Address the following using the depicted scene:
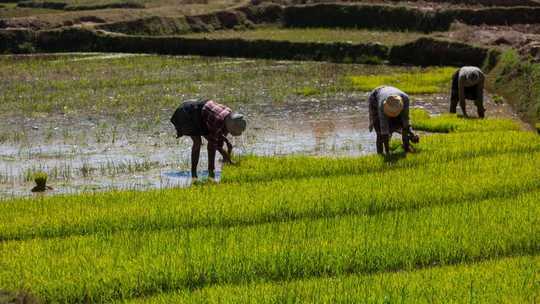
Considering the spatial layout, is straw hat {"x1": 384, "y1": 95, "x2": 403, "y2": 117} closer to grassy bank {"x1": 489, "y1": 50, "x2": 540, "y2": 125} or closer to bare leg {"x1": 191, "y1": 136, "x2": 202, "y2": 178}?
bare leg {"x1": 191, "y1": 136, "x2": 202, "y2": 178}

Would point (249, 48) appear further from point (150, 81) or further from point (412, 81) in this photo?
point (412, 81)

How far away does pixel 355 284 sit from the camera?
19.0ft

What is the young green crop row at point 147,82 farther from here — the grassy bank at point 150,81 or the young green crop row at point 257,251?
the young green crop row at point 257,251

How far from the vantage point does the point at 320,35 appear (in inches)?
971

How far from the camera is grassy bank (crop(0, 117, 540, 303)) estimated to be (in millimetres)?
5836

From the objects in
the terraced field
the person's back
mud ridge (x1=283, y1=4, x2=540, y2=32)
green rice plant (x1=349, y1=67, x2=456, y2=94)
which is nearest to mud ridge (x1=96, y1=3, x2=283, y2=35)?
mud ridge (x1=283, y1=4, x2=540, y2=32)

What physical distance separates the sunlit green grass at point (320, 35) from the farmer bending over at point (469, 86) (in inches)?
364

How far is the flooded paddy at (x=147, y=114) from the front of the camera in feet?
33.8

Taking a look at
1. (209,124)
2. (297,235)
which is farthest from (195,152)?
(297,235)

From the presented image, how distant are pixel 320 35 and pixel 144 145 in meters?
13.8

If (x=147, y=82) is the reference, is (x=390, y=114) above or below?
above

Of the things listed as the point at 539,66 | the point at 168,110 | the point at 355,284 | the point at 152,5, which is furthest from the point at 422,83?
the point at 152,5

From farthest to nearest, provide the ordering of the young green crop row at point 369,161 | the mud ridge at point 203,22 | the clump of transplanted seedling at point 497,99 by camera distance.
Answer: the mud ridge at point 203,22
the clump of transplanted seedling at point 497,99
the young green crop row at point 369,161

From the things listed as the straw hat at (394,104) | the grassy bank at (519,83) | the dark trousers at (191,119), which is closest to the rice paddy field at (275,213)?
the grassy bank at (519,83)
